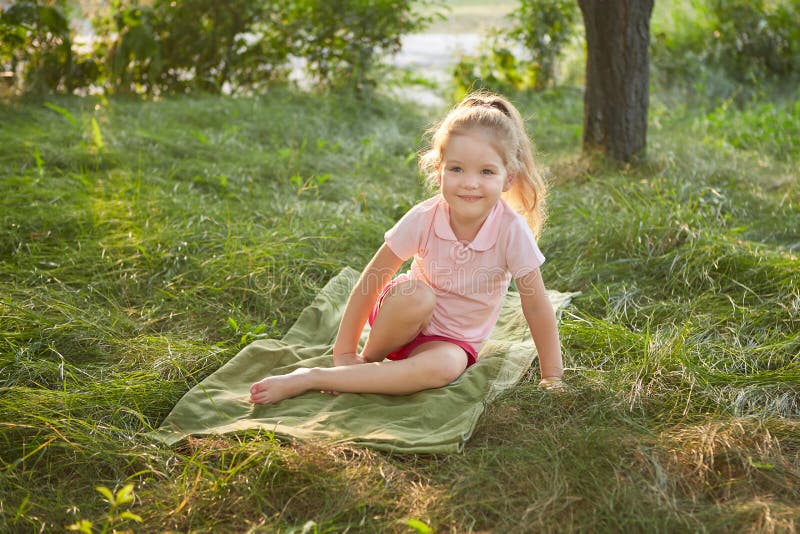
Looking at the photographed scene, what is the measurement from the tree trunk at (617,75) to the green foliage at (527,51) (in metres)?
2.48

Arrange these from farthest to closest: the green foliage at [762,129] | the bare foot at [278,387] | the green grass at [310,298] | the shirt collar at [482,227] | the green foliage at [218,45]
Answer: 1. the green foliage at [218,45]
2. the green foliage at [762,129]
3. the shirt collar at [482,227]
4. the bare foot at [278,387]
5. the green grass at [310,298]

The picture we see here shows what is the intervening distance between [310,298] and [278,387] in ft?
2.79

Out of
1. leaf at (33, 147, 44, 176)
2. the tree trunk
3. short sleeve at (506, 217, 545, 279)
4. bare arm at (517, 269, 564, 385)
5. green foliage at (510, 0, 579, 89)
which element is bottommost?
bare arm at (517, 269, 564, 385)

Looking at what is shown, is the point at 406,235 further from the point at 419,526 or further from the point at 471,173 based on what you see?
the point at 419,526

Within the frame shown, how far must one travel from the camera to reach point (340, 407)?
8.27 feet

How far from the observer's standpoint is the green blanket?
2316 mm

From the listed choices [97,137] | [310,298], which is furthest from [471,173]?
[97,137]

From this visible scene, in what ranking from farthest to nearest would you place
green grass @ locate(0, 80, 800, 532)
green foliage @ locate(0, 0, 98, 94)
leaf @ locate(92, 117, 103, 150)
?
green foliage @ locate(0, 0, 98, 94), leaf @ locate(92, 117, 103, 150), green grass @ locate(0, 80, 800, 532)

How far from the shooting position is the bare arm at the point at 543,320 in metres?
2.58

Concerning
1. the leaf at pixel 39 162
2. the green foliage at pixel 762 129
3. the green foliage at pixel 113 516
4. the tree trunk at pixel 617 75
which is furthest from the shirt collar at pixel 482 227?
the green foliage at pixel 762 129

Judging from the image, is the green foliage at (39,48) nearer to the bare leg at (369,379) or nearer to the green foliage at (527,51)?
the green foliage at (527,51)

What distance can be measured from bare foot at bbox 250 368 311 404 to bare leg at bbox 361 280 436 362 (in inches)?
10.7

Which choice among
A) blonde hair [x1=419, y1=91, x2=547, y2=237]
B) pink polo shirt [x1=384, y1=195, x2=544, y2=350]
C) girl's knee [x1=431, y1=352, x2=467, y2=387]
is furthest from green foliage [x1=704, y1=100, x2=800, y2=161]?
girl's knee [x1=431, y1=352, x2=467, y2=387]

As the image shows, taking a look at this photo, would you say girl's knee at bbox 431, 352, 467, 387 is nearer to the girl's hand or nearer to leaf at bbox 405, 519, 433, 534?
the girl's hand
